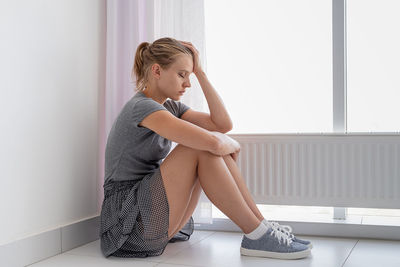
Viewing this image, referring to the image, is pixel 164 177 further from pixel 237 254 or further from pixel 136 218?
pixel 237 254

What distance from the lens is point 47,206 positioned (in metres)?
1.89

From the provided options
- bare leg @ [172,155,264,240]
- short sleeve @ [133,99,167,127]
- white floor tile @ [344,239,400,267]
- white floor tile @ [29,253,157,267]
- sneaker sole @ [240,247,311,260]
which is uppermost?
short sleeve @ [133,99,167,127]

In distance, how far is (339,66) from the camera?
2.32m

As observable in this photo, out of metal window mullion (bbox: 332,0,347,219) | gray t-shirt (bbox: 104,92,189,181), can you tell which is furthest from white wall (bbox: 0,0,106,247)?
metal window mullion (bbox: 332,0,347,219)

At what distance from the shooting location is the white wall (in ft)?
5.51

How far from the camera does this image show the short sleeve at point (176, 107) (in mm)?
2117

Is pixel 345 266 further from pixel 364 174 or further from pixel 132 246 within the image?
pixel 132 246

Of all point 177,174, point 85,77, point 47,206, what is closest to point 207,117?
point 177,174

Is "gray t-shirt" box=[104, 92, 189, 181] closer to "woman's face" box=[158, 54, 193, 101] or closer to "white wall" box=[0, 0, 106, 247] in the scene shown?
"woman's face" box=[158, 54, 193, 101]

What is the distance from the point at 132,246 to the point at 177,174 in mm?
347

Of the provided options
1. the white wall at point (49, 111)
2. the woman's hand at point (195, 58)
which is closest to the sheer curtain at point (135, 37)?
the white wall at point (49, 111)

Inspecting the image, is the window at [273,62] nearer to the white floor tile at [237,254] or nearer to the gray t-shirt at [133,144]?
the white floor tile at [237,254]

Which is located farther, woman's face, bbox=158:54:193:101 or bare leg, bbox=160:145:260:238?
woman's face, bbox=158:54:193:101

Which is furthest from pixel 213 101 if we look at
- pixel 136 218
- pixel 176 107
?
pixel 136 218
